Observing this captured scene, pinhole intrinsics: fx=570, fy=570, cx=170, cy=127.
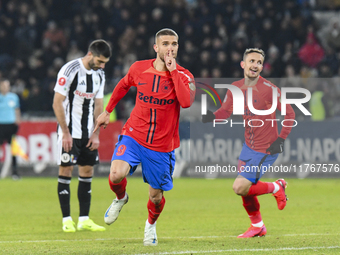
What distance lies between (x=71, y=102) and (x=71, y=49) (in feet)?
38.4

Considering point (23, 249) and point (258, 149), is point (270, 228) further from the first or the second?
point (23, 249)

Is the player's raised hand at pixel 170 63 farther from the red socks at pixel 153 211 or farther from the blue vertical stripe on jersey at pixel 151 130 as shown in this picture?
the red socks at pixel 153 211

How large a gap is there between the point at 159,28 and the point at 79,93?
38.4 feet

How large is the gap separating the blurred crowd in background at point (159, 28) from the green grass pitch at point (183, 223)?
16.0 ft

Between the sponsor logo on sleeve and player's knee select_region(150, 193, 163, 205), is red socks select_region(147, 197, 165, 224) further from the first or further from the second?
the sponsor logo on sleeve

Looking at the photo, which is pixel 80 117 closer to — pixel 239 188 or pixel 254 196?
pixel 239 188

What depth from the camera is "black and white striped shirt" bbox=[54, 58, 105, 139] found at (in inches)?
279

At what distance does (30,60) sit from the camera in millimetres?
18984

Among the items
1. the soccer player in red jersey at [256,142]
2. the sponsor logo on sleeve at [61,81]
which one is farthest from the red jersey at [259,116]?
the sponsor logo on sleeve at [61,81]

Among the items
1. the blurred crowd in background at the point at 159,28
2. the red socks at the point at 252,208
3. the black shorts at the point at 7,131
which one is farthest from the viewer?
the blurred crowd in background at the point at 159,28

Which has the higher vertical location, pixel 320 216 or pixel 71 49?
pixel 71 49

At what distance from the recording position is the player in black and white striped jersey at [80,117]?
7051 millimetres

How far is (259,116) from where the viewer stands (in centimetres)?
657

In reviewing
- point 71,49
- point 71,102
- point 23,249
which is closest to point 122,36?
point 71,49
